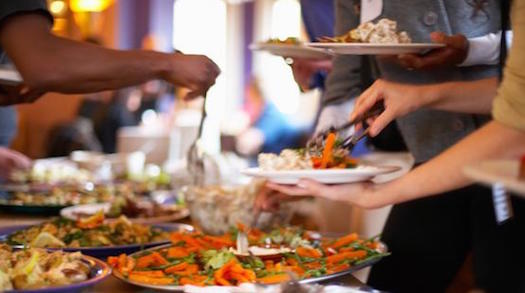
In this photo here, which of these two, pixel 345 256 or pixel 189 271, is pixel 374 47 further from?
pixel 189 271

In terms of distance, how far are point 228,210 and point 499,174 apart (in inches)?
49.9

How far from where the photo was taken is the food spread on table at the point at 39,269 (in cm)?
140

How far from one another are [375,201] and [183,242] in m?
0.46

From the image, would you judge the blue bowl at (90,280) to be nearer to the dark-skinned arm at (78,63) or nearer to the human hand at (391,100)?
the dark-skinned arm at (78,63)

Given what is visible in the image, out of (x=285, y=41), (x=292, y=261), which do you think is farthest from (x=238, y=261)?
(x=285, y=41)

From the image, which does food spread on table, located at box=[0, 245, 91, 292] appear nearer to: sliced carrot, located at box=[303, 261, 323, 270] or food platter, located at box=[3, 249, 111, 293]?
food platter, located at box=[3, 249, 111, 293]

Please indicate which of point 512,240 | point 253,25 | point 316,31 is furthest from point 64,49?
point 253,25

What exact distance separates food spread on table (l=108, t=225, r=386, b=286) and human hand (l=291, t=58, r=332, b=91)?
2.21ft

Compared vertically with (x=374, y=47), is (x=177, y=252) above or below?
below

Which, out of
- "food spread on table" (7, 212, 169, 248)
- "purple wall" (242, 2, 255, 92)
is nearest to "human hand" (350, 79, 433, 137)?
"food spread on table" (7, 212, 169, 248)

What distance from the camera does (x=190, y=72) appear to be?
184 cm

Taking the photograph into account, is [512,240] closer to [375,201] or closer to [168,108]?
[375,201]

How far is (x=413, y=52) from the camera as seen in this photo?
72.5 inches

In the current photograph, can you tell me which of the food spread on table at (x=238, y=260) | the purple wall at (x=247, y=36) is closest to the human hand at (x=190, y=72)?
the food spread on table at (x=238, y=260)
